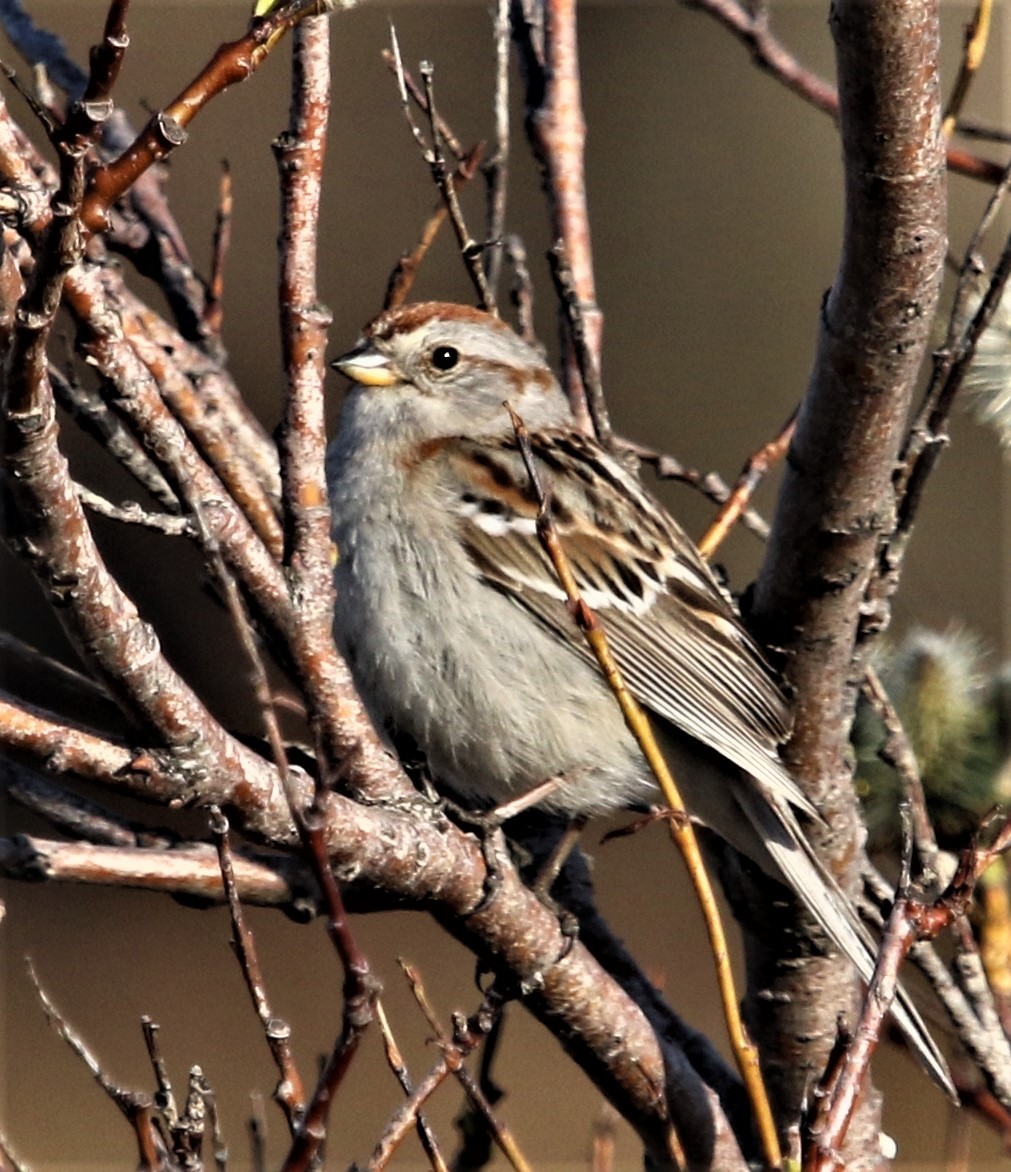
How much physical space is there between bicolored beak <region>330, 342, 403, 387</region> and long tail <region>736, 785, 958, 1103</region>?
44.5 inches

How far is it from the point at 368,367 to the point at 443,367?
0.52 feet

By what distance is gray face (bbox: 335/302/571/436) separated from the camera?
3.21 metres

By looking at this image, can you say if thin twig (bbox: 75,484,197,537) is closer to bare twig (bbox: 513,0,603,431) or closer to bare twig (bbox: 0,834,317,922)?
bare twig (bbox: 0,834,317,922)

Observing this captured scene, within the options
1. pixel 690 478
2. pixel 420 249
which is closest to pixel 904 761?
pixel 690 478

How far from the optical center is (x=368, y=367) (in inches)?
126

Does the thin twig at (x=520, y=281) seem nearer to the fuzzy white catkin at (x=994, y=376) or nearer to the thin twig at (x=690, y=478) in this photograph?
the thin twig at (x=690, y=478)

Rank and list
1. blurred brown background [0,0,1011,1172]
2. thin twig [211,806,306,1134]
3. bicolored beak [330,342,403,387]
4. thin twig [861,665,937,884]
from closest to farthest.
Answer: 1. thin twig [211,806,306,1134]
2. thin twig [861,665,937,884]
3. bicolored beak [330,342,403,387]
4. blurred brown background [0,0,1011,1172]

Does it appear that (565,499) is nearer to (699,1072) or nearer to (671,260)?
(699,1072)

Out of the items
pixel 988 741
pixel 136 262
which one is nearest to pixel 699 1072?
pixel 988 741

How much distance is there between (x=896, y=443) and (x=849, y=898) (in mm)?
762

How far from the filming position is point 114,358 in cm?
196

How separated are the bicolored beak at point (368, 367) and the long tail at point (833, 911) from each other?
3.71 ft

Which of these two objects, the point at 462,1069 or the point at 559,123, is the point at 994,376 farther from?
the point at 462,1069

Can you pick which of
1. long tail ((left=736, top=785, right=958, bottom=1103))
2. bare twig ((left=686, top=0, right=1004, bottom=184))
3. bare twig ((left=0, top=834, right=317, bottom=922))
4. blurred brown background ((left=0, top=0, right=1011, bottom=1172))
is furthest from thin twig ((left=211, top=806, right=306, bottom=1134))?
blurred brown background ((left=0, top=0, right=1011, bottom=1172))
